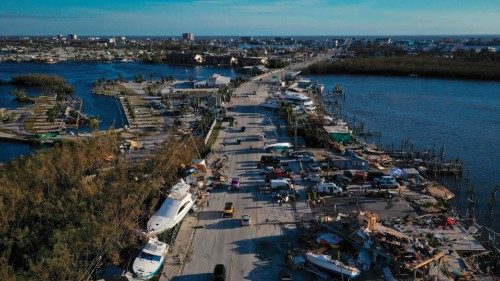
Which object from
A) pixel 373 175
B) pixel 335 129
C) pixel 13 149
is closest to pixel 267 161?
pixel 373 175

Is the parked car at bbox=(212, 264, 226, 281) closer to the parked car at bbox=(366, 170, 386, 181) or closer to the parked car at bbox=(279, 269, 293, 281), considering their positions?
the parked car at bbox=(279, 269, 293, 281)

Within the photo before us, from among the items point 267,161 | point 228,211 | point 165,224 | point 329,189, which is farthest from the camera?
point 267,161

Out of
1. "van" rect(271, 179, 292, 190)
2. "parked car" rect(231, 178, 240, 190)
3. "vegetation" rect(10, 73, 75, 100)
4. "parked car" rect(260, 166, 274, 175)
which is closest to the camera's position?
"van" rect(271, 179, 292, 190)

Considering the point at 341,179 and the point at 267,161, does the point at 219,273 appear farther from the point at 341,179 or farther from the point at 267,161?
the point at 267,161

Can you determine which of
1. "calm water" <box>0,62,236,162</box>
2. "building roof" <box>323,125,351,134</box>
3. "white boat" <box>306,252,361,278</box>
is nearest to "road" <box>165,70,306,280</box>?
"white boat" <box>306,252,361,278</box>

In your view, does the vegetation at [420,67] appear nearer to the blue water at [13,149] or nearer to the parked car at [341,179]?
the blue water at [13,149]

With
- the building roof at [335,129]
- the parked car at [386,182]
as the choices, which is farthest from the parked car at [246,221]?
the building roof at [335,129]
